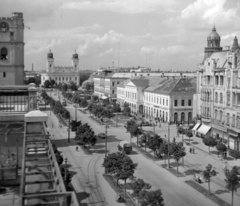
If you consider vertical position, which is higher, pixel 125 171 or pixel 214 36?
pixel 214 36

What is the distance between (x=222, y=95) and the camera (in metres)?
51.3

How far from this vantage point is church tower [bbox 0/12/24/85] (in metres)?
26.6

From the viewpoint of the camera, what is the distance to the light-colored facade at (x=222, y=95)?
46.8m

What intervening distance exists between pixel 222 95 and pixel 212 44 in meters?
16.0

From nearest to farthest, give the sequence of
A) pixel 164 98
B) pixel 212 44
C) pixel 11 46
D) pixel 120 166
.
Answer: pixel 11 46 → pixel 120 166 → pixel 212 44 → pixel 164 98

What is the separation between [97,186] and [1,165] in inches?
719

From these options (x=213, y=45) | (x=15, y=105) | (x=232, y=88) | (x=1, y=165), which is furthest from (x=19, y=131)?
(x=213, y=45)

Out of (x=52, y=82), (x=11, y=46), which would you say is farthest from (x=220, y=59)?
(x=52, y=82)

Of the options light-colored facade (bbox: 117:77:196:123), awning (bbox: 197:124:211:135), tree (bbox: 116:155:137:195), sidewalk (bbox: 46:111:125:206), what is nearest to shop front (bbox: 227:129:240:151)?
awning (bbox: 197:124:211:135)

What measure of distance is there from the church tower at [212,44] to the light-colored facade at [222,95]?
212 inches

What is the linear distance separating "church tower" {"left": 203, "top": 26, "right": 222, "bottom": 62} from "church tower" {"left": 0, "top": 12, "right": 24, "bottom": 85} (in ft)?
138

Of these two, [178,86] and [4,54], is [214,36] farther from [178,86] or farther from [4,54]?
[4,54]

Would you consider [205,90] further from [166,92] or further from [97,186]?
[97,186]

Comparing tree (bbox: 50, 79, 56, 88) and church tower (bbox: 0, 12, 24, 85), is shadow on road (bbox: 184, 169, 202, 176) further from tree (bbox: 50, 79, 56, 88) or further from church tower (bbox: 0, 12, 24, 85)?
tree (bbox: 50, 79, 56, 88)
